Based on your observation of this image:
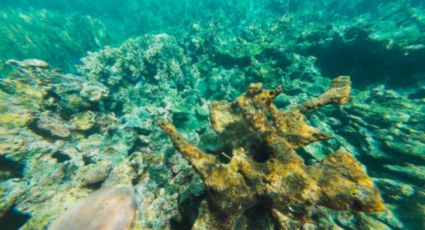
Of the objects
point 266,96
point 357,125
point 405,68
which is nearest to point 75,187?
point 266,96

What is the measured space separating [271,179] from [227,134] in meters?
1.02

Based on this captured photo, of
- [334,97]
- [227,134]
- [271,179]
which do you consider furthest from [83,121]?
[334,97]

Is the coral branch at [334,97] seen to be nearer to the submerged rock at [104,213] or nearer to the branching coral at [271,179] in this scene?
the branching coral at [271,179]

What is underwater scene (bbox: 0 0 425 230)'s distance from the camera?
223cm

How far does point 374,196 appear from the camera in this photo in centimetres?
188

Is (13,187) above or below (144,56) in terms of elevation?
below

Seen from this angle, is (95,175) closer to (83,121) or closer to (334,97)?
(83,121)

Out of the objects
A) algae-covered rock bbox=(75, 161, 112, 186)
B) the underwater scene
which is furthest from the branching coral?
algae-covered rock bbox=(75, 161, 112, 186)

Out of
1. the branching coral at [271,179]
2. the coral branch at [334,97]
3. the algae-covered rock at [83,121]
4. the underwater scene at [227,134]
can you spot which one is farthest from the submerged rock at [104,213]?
the algae-covered rock at [83,121]

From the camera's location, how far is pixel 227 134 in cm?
303

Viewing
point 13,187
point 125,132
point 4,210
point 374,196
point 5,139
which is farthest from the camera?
point 125,132

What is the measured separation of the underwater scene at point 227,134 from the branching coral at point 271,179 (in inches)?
0.5

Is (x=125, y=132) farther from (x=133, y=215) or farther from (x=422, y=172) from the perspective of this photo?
(x=422, y=172)

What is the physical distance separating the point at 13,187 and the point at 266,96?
4.26 meters
